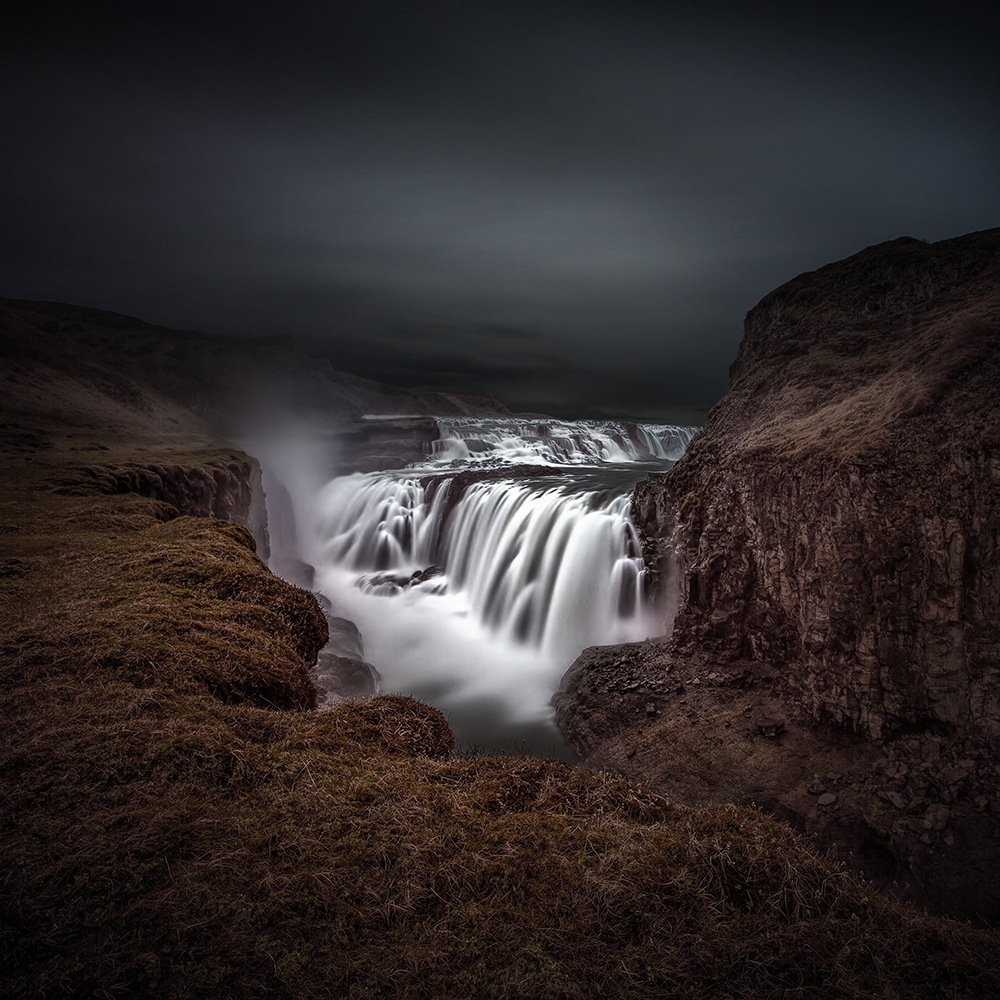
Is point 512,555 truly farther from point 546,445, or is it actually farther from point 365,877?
point 546,445

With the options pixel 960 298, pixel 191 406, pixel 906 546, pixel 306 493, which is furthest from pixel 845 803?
pixel 191 406

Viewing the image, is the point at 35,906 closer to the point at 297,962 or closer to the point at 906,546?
the point at 297,962

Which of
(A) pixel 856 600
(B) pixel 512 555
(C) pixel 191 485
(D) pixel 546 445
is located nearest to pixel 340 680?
(C) pixel 191 485

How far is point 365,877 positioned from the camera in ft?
9.09

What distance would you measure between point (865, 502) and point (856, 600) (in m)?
1.55

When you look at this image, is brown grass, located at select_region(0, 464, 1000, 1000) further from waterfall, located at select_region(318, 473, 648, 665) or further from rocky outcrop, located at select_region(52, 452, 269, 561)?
waterfall, located at select_region(318, 473, 648, 665)

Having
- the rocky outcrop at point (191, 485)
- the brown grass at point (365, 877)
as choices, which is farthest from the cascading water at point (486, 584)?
the brown grass at point (365, 877)

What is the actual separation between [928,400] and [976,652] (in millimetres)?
3832

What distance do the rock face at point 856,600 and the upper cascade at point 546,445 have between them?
32.4 meters

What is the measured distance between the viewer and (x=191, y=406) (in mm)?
53406

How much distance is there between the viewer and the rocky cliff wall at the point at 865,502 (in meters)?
7.66

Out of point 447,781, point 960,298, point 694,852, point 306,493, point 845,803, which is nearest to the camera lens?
point 694,852

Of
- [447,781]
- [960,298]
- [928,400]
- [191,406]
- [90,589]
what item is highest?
[191,406]

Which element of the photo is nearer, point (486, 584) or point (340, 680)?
point (340, 680)
